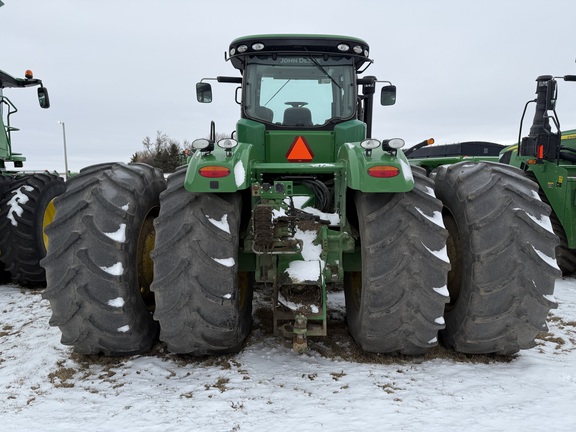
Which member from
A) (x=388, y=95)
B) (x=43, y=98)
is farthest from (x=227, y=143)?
(x=43, y=98)

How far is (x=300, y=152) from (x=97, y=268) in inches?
77.8

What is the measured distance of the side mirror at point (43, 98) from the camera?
7.84m

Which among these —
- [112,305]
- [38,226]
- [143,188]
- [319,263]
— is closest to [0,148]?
[38,226]

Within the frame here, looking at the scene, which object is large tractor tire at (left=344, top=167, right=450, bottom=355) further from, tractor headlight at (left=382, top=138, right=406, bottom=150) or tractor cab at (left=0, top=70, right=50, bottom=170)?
tractor cab at (left=0, top=70, right=50, bottom=170)

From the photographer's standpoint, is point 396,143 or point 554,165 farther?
point 554,165

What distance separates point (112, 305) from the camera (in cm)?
328

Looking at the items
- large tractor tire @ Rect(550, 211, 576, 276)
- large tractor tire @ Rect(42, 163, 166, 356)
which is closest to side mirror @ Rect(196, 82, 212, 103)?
large tractor tire @ Rect(42, 163, 166, 356)

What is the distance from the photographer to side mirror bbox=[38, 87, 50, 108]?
784 centimetres

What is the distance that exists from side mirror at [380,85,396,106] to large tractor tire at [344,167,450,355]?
8.11 feet

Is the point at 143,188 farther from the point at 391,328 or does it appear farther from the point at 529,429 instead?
the point at 529,429

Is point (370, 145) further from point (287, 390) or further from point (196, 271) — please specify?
point (287, 390)

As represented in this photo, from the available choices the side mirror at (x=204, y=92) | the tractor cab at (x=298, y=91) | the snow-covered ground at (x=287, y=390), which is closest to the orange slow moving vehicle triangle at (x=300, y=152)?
the tractor cab at (x=298, y=91)

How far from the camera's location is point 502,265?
125 inches

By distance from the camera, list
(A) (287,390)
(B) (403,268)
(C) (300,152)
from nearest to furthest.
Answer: (A) (287,390), (B) (403,268), (C) (300,152)
